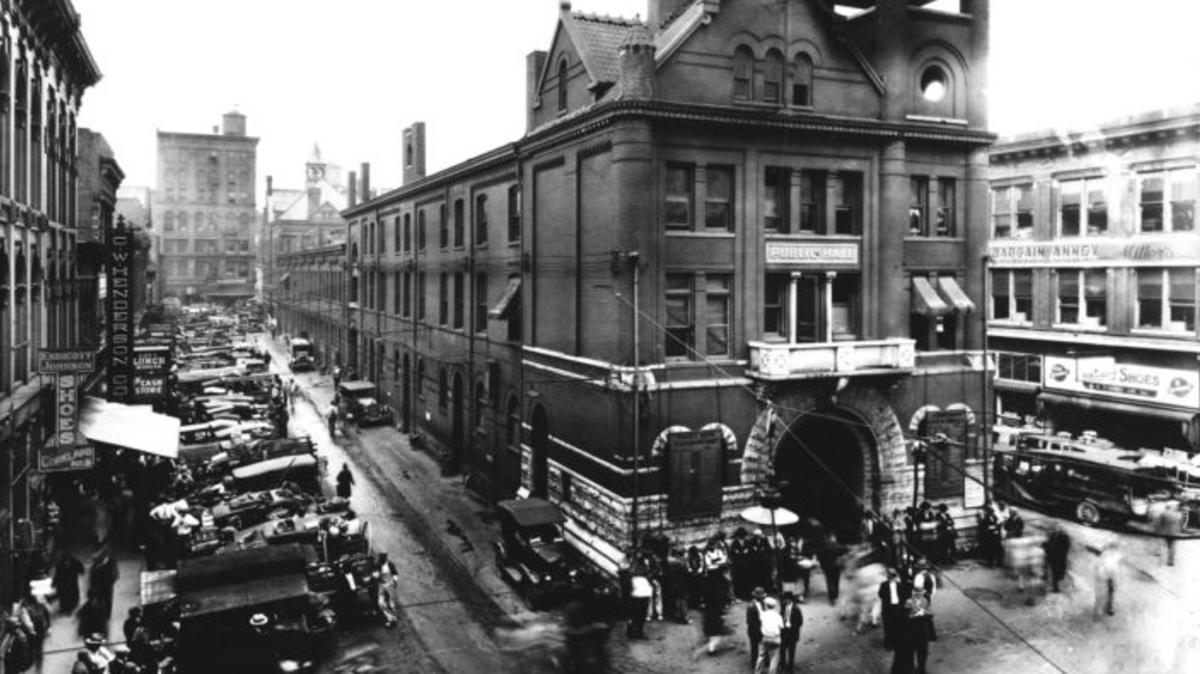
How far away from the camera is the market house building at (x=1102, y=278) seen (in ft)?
111

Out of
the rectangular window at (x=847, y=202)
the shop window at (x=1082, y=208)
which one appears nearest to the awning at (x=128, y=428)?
the rectangular window at (x=847, y=202)

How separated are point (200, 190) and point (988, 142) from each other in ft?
388

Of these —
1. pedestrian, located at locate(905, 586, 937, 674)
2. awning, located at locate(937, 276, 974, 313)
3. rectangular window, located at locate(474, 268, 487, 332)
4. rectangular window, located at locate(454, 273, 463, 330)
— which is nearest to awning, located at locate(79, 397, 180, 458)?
rectangular window, located at locate(474, 268, 487, 332)

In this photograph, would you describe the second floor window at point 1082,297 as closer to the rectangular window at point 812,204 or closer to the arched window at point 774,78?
the rectangular window at point 812,204

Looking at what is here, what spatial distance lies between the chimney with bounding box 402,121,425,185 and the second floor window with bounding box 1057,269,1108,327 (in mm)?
33528

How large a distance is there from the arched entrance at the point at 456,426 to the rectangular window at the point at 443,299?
3.33 m

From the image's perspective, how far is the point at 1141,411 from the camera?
1361 inches

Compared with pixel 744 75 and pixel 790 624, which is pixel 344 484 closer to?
pixel 790 624

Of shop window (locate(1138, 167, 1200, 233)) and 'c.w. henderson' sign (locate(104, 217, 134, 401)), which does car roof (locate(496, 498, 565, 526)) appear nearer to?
'c.w. henderson' sign (locate(104, 217, 134, 401))

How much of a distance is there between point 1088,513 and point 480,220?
25016mm

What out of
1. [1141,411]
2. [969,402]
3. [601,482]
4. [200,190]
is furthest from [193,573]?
[200,190]

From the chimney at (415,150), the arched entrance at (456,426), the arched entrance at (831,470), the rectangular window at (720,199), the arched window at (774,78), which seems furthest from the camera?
the chimney at (415,150)

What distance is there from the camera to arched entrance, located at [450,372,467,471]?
37906 mm

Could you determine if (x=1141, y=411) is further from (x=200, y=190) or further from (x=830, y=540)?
(x=200, y=190)
